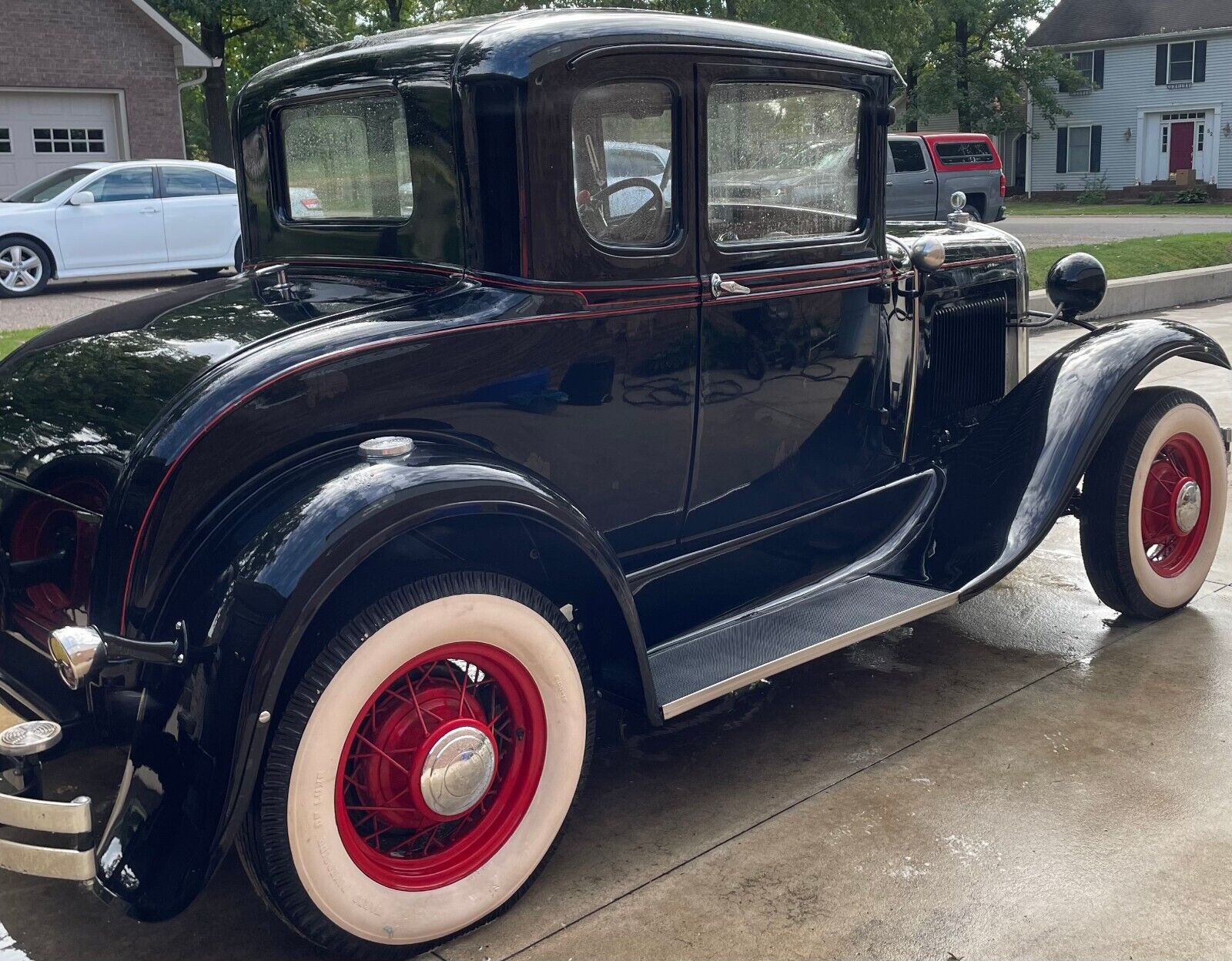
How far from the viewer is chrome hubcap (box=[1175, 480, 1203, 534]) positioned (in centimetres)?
401

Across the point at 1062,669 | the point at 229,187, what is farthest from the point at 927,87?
the point at 1062,669

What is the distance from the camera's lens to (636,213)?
2955 millimetres

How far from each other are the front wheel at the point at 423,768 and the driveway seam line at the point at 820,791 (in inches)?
Result: 5.0

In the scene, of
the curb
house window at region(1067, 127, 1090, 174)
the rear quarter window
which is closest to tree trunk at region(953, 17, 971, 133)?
house window at region(1067, 127, 1090, 174)

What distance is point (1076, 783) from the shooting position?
310 cm

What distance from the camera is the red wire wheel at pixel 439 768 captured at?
243 centimetres

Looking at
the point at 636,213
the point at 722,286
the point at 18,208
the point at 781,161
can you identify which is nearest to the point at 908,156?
the point at 18,208

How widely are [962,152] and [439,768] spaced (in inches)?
713

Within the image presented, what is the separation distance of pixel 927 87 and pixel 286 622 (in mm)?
38052

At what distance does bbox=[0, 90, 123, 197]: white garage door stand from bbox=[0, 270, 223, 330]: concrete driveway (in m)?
4.13

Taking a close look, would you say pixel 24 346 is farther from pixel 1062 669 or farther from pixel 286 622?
pixel 1062 669

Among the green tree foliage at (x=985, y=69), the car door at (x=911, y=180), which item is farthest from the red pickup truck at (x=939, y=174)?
the green tree foliage at (x=985, y=69)

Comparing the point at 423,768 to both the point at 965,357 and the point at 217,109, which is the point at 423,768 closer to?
the point at 965,357

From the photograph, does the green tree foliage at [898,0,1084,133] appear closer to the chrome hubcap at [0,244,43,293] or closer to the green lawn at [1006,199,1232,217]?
the green lawn at [1006,199,1232,217]
